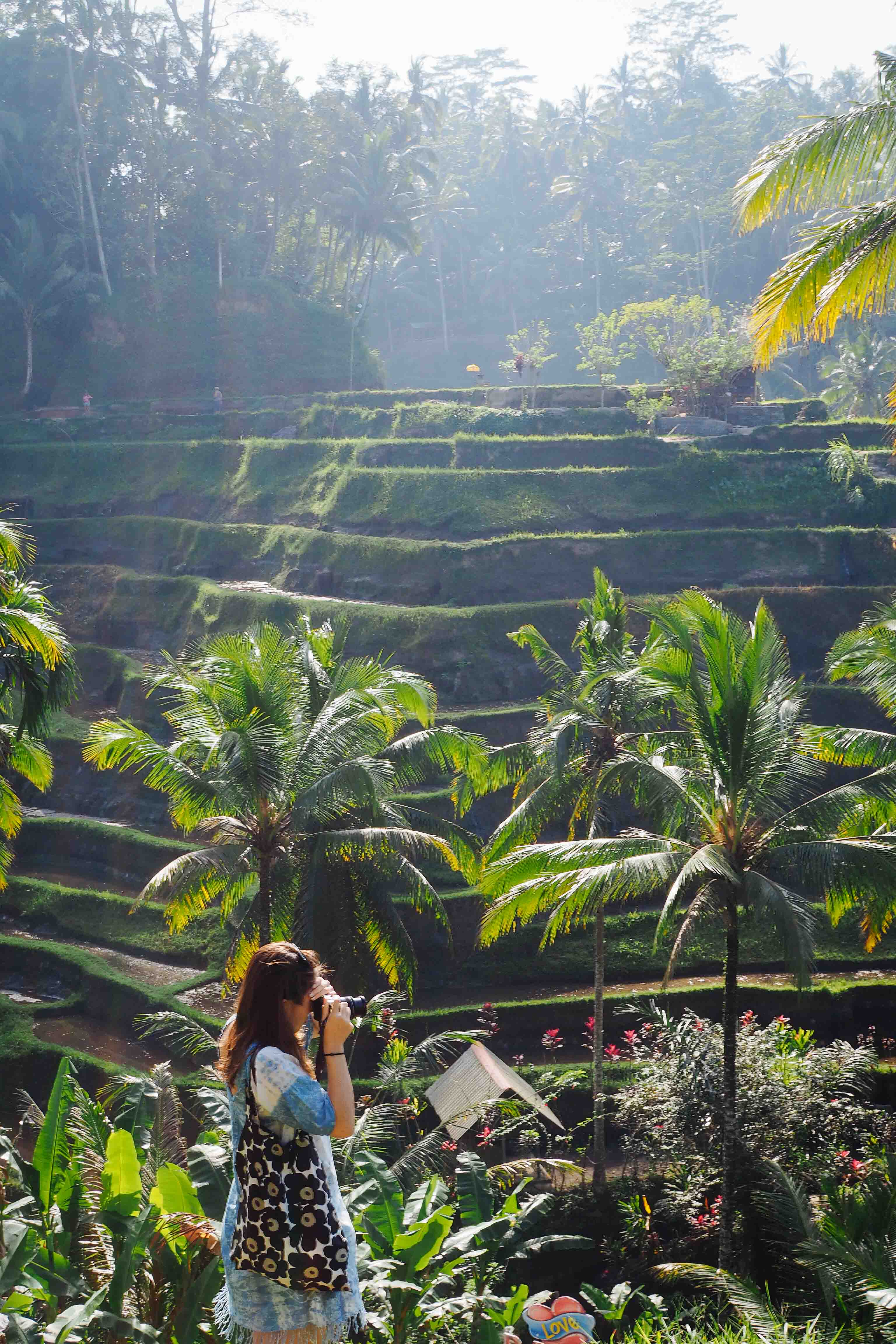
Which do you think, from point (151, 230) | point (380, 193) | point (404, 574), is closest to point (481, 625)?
point (404, 574)

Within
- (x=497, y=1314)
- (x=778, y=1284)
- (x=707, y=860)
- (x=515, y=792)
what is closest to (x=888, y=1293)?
(x=497, y=1314)

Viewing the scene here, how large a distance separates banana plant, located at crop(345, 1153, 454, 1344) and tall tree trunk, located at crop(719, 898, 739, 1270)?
12.7 ft

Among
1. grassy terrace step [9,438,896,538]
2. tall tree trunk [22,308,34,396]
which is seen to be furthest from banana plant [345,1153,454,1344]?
tall tree trunk [22,308,34,396]

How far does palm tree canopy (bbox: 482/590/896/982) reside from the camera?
8656 mm

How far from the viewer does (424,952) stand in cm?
1734

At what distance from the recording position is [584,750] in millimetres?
13070

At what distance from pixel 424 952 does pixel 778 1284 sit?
7.80 metres

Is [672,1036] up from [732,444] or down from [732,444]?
down

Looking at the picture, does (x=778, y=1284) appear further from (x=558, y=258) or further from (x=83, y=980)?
(x=558, y=258)

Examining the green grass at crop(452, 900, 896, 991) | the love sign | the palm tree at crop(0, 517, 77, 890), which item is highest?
the palm tree at crop(0, 517, 77, 890)

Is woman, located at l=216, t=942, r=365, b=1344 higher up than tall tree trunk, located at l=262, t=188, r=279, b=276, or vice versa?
tall tree trunk, located at l=262, t=188, r=279, b=276

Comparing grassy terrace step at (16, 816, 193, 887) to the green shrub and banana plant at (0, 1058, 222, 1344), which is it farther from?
the green shrub

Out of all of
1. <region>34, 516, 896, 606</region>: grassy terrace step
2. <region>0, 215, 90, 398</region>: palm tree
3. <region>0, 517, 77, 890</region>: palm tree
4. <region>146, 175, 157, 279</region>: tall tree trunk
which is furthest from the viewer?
<region>146, 175, 157, 279</region>: tall tree trunk

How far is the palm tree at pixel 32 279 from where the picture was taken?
38.7 metres
